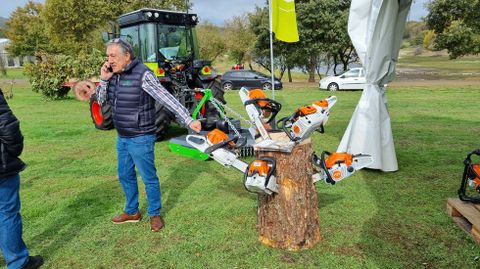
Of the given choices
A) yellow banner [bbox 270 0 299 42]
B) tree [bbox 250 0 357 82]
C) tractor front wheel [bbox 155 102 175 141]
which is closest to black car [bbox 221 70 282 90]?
tree [bbox 250 0 357 82]

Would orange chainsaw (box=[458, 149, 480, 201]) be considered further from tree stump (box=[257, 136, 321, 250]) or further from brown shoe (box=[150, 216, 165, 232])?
brown shoe (box=[150, 216, 165, 232])

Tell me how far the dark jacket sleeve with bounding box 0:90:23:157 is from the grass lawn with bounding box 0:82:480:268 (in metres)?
0.99

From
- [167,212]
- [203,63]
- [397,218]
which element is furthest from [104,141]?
[397,218]

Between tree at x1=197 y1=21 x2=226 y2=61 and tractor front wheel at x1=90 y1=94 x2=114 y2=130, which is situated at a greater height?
tree at x1=197 y1=21 x2=226 y2=61

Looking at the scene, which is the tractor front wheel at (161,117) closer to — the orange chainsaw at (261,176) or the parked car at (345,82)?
the orange chainsaw at (261,176)

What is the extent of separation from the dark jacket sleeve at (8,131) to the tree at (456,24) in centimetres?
2407

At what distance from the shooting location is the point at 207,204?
405 centimetres

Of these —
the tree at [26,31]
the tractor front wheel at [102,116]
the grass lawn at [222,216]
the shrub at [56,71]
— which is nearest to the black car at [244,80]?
the shrub at [56,71]

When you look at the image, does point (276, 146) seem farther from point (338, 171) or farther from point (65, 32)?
point (65, 32)

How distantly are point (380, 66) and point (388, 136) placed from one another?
2.90 feet

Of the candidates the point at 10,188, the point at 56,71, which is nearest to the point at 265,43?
the point at 56,71

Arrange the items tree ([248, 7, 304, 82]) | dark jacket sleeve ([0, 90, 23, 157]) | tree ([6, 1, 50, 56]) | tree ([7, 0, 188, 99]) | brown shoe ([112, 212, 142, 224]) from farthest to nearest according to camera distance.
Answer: tree ([6, 1, 50, 56]) → tree ([248, 7, 304, 82]) → tree ([7, 0, 188, 99]) → brown shoe ([112, 212, 142, 224]) → dark jacket sleeve ([0, 90, 23, 157])

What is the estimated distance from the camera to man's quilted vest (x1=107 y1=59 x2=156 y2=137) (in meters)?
3.21

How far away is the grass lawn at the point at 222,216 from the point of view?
2.98m
